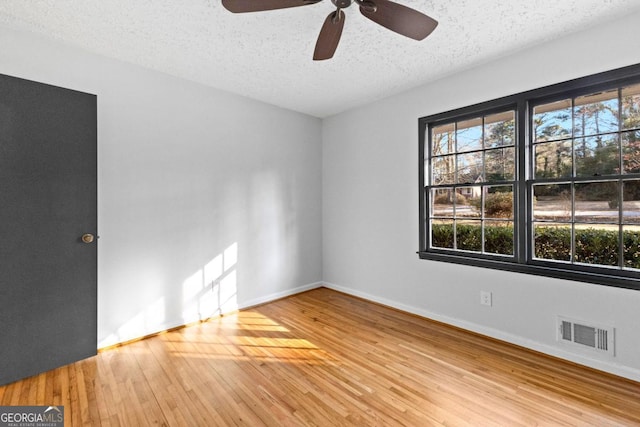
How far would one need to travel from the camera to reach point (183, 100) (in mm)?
3146

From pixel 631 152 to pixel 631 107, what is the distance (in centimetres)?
34

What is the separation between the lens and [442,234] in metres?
3.35

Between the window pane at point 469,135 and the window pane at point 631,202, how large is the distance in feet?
3.78

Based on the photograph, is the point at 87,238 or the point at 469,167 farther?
the point at 469,167

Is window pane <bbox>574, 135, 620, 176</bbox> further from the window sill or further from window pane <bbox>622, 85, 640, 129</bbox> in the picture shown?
the window sill

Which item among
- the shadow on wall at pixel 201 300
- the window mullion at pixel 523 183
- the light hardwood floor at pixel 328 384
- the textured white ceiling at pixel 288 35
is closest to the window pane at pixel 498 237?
the window mullion at pixel 523 183

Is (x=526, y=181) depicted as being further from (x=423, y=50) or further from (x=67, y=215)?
(x=67, y=215)

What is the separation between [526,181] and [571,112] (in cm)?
64

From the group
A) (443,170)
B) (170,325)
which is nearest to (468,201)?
(443,170)

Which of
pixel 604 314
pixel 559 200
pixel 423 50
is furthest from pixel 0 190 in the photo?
pixel 604 314

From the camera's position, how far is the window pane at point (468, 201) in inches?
121

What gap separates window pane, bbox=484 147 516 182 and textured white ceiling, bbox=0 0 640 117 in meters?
0.88

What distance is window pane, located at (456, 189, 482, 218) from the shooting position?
10.0 feet

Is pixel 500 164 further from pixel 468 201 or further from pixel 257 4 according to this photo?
pixel 257 4
